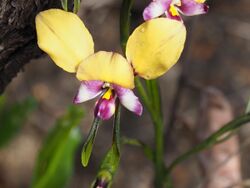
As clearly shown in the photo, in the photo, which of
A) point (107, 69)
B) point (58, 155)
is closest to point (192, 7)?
point (107, 69)

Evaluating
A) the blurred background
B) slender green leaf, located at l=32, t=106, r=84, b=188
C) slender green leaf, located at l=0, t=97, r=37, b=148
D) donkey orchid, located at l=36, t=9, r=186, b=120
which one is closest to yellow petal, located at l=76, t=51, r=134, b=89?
donkey orchid, located at l=36, t=9, r=186, b=120

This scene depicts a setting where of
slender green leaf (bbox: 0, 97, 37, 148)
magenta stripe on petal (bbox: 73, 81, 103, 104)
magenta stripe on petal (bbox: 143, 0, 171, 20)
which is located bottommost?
slender green leaf (bbox: 0, 97, 37, 148)

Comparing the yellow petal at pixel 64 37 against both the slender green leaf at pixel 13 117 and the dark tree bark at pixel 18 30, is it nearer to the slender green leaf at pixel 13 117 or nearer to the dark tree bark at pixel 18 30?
the dark tree bark at pixel 18 30

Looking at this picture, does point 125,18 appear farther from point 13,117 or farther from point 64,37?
point 13,117

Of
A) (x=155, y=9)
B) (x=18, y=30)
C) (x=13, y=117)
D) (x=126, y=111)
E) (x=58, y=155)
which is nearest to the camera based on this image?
(x=155, y=9)

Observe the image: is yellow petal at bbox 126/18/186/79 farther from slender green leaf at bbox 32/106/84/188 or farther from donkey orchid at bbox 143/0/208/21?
slender green leaf at bbox 32/106/84/188

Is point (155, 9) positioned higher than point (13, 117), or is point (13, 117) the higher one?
point (155, 9)
